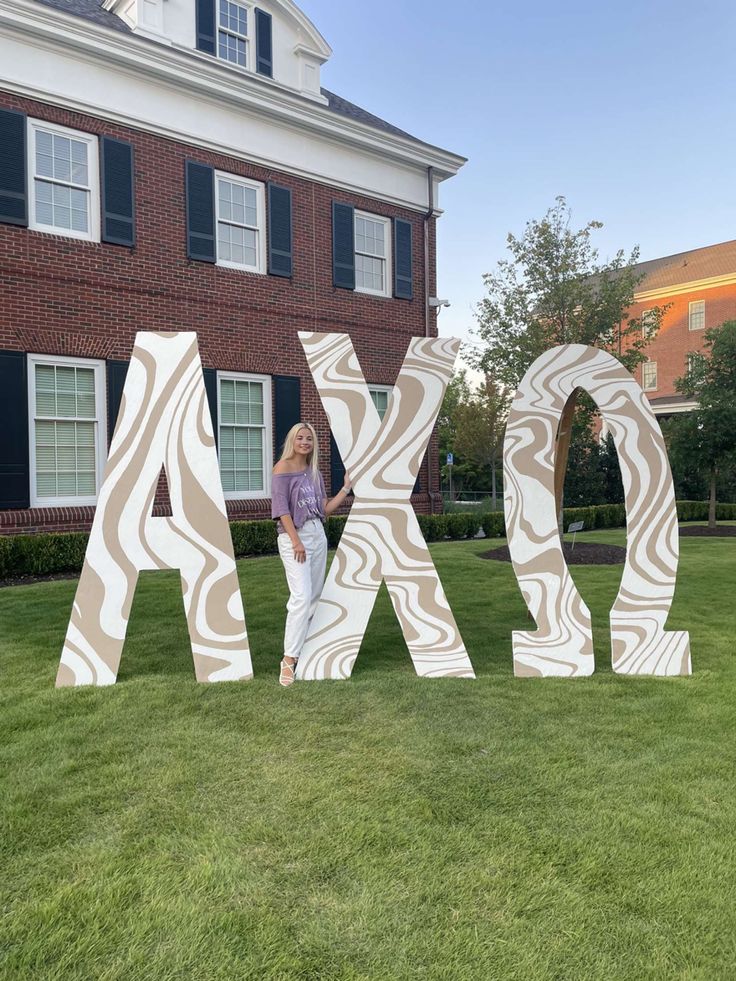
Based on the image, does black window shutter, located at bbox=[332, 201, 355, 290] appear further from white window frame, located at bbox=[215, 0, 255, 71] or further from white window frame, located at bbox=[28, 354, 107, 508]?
white window frame, located at bbox=[28, 354, 107, 508]

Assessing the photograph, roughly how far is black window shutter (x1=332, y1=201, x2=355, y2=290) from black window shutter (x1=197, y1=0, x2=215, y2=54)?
11.0 ft

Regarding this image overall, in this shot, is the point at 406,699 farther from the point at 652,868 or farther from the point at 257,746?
the point at 652,868

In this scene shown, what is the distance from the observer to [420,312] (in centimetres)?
1506

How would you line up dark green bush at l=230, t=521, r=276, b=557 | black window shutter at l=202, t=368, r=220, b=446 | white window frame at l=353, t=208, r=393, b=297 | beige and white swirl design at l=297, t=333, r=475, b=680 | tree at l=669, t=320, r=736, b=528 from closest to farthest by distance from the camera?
beige and white swirl design at l=297, t=333, r=475, b=680 → dark green bush at l=230, t=521, r=276, b=557 → black window shutter at l=202, t=368, r=220, b=446 → white window frame at l=353, t=208, r=393, b=297 → tree at l=669, t=320, r=736, b=528

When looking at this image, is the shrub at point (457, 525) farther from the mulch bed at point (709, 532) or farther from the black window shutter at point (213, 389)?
the black window shutter at point (213, 389)

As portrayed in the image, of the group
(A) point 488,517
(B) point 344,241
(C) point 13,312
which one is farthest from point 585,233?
(C) point 13,312

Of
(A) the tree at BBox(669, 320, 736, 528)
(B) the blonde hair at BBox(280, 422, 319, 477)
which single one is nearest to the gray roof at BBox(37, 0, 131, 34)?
(B) the blonde hair at BBox(280, 422, 319, 477)

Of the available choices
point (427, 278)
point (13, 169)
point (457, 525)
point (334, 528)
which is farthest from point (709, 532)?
point (13, 169)

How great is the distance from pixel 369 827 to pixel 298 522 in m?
2.29

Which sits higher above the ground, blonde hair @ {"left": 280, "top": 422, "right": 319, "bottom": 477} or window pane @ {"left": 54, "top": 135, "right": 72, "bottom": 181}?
window pane @ {"left": 54, "top": 135, "right": 72, "bottom": 181}

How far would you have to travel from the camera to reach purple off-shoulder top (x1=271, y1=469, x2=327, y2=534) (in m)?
4.61

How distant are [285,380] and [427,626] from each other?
8.92 meters

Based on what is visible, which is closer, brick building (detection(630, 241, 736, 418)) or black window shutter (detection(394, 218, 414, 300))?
black window shutter (detection(394, 218, 414, 300))

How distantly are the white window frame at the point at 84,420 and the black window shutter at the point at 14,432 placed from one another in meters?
0.15
